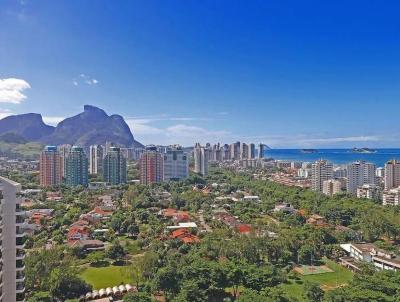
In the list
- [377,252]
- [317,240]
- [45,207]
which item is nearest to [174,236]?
[317,240]

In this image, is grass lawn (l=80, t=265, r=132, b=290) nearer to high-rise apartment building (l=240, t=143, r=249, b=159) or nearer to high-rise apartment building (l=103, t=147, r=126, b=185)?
high-rise apartment building (l=103, t=147, r=126, b=185)

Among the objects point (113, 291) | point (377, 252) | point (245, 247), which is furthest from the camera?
point (377, 252)

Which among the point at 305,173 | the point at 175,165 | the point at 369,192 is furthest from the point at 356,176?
the point at 175,165

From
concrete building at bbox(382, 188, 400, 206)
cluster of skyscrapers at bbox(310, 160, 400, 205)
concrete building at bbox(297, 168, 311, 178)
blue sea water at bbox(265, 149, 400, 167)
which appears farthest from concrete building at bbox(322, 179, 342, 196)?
blue sea water at bbox(265, 149, 400, 167)

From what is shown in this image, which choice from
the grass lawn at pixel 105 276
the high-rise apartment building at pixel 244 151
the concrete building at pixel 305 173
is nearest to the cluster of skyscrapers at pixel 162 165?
the concrete building at pixel 305 173

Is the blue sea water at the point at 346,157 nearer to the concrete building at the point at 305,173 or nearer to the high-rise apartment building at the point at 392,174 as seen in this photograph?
the concrete building at the point at 305,173

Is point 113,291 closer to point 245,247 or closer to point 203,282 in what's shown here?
point 203,282
